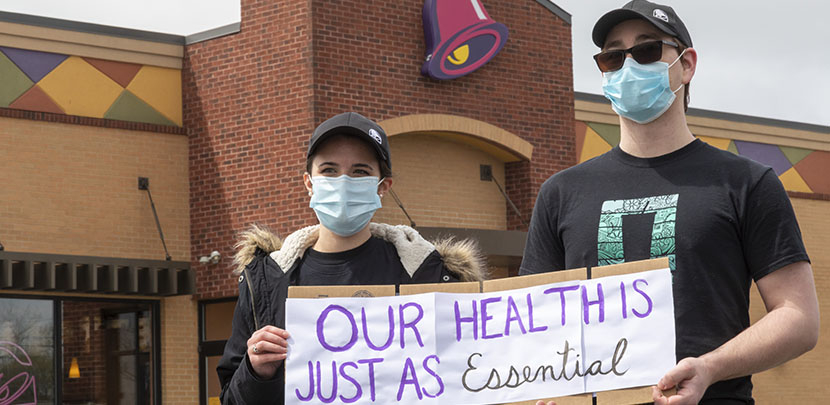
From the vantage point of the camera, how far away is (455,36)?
59.1 ft

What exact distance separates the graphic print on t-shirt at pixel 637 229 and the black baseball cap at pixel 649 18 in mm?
571

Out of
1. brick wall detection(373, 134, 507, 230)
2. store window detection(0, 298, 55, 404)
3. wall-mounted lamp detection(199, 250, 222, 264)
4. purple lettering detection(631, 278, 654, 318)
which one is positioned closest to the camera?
purple lettering detection(631, 278, 654, 318)

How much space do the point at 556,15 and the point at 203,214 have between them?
22.0 feet

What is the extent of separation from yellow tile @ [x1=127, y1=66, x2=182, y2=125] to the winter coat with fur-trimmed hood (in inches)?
533

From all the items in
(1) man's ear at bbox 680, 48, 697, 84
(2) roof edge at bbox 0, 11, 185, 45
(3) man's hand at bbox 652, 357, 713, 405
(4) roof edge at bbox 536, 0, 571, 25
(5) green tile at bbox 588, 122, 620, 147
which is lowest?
(3) man's hand at bbox 652, 357, 713, 405

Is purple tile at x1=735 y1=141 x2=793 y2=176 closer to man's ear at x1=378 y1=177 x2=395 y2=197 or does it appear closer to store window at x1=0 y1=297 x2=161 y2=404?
store window at x1=0 y1=297 x2=161 y2=404

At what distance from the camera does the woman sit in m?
4.48

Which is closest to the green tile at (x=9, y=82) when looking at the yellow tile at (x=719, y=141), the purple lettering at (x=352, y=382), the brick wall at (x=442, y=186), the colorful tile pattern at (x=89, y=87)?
the colorful tile pattern at (x=89, y=87)

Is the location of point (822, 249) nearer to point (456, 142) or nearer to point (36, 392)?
point (456, 142)

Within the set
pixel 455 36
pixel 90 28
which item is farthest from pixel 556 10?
pixel 90 28

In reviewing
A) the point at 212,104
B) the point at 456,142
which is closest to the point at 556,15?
the point at 456,142

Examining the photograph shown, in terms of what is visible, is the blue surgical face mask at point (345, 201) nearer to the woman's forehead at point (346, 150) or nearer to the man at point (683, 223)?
the woman's forehead at point (346, 150)

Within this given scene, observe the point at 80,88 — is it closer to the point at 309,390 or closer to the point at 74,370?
the point at 74,370

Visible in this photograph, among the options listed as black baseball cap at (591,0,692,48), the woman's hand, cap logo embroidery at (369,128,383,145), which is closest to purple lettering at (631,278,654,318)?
black baseball cap at (591,0,692,48)
